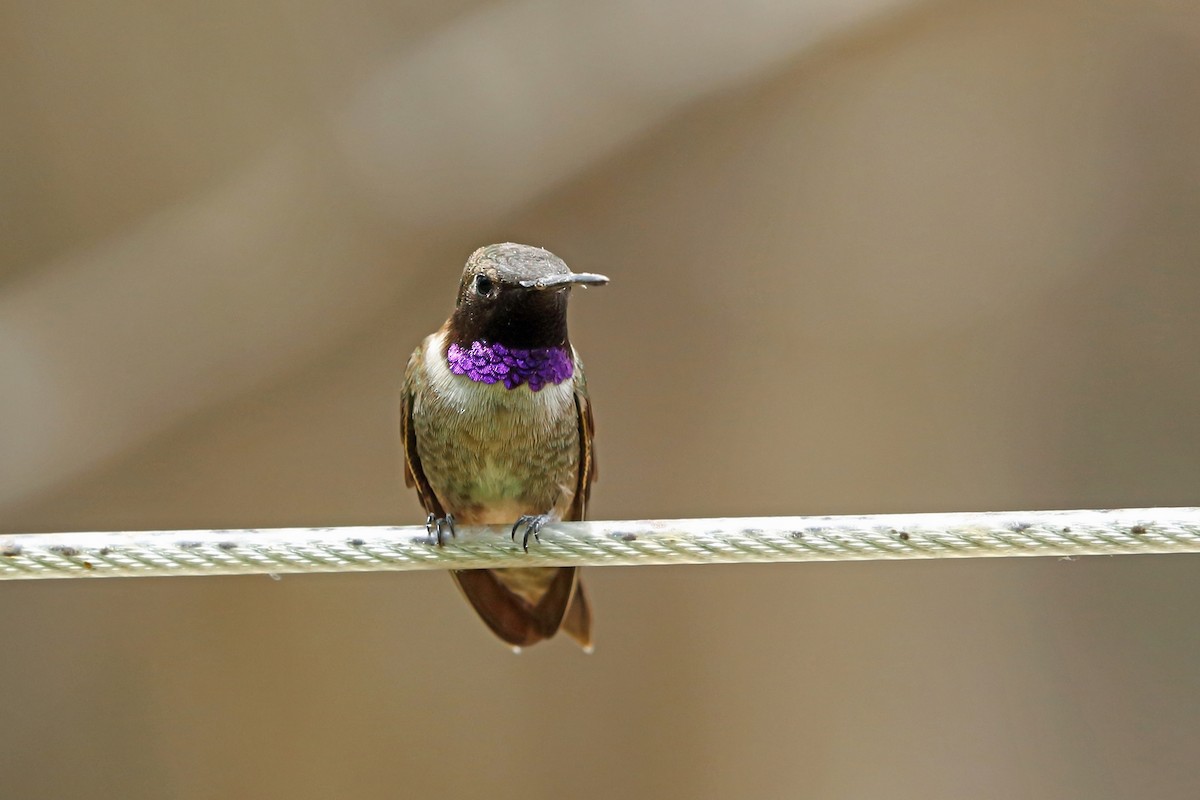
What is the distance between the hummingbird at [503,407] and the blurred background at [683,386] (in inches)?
47.7

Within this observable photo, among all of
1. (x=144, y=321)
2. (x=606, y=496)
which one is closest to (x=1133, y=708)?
(x=606, y=496)

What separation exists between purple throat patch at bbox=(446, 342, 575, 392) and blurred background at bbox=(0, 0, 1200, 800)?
132 cm

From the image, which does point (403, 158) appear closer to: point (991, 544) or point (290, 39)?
point (290, 39)

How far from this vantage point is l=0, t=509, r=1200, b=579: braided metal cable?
1181mm

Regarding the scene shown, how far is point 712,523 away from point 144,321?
2.18m

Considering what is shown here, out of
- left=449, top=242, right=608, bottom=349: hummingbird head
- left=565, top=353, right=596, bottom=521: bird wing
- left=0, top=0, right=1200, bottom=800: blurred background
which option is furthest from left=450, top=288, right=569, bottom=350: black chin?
left=0, top=0, right=1200, bottom=800: blurred background

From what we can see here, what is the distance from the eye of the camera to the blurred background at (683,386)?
2910 millimetres

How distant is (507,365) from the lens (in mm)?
1638

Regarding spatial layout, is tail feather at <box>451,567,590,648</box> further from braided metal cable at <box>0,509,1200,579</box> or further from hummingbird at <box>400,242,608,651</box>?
braided metal cable at <box>0,509,1200,579</box>

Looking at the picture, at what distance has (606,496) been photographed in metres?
3.00

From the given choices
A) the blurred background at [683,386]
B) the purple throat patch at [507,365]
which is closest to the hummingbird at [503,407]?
the purple throat patch at [507,365]

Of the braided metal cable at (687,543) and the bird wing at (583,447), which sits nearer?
the braided metal cable at (687,543)

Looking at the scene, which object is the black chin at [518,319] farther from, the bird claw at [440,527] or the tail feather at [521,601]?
the tail feather at [521,601]

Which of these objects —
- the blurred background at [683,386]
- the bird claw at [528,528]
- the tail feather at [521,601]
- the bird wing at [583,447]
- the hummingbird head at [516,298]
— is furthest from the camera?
the blurred background at [683,386]
